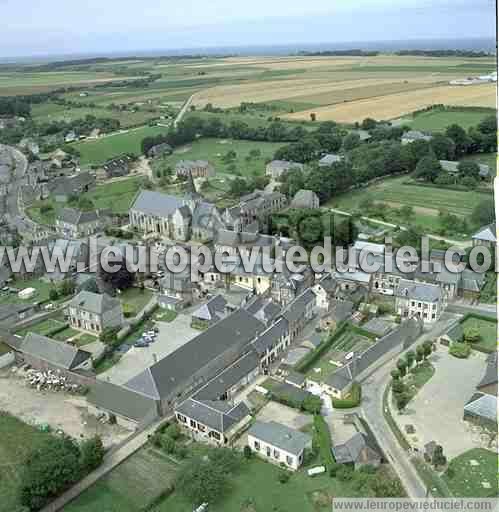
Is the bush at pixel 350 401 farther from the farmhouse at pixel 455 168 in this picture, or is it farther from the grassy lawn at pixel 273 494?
the farmhouse at pixel 455 168

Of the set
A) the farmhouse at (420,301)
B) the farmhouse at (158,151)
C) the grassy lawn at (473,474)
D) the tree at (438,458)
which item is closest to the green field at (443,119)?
the farmhouse at (158,151)

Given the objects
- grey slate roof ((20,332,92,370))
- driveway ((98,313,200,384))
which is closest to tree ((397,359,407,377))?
driveway ((98,313,200,384))

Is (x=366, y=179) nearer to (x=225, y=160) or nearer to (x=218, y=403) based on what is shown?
(x=225, y=160)

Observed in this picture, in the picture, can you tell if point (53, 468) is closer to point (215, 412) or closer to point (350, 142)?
point (215, 412)

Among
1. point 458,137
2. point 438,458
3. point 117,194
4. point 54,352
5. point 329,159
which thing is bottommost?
point 438,458

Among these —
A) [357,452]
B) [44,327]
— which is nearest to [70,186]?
[44,327]
